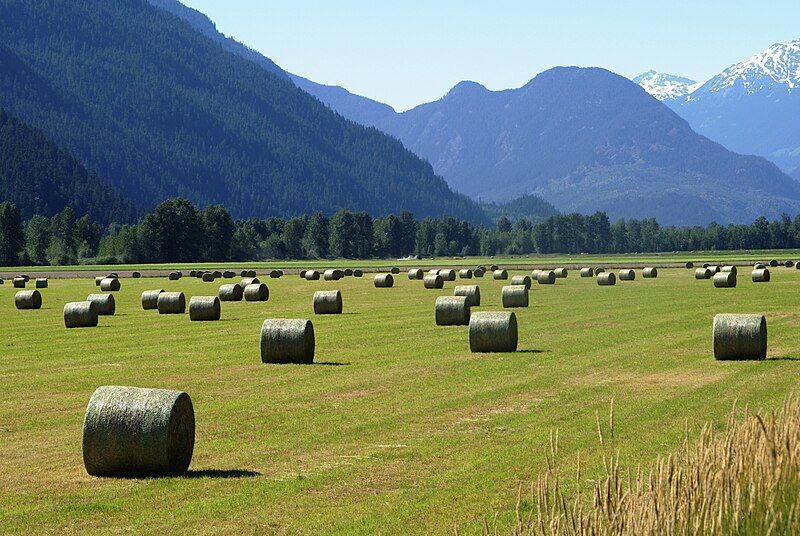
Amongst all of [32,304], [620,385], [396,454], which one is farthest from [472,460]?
[32,304]

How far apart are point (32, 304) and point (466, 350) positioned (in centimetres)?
3694

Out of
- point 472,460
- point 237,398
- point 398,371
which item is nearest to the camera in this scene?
Answer: point 472,460

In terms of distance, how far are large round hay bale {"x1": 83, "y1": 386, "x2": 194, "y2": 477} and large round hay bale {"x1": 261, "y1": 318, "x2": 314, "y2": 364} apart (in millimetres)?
15368

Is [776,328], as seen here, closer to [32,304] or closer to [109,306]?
[109,306]

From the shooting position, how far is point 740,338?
32031 mm

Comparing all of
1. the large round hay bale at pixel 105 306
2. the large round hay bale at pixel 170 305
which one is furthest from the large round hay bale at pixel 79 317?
the large round hay bale at pixel 170 305

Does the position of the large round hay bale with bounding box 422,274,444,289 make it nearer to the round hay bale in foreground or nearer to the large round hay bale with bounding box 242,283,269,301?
the large round hay bale with bounding box 242,283,269,301

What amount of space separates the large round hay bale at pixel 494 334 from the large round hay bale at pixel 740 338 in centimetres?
624

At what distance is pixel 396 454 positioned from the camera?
1973 cm

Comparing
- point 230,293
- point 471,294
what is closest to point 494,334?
point 471,294

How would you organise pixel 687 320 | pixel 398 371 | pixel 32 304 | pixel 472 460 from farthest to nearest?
pixel 32 304 → pixel 687 320 → pixel 398 371 → pixel 472 460

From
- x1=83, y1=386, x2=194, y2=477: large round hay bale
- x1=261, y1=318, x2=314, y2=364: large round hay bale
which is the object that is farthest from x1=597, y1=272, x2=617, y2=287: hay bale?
x1=83, y1=386, x2=194, y2=477: large round hay bale

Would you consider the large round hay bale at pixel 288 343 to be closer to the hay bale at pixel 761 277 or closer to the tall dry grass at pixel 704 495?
the tall dry grass at pixel 704 495

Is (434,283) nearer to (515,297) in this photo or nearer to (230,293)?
(230,293)
